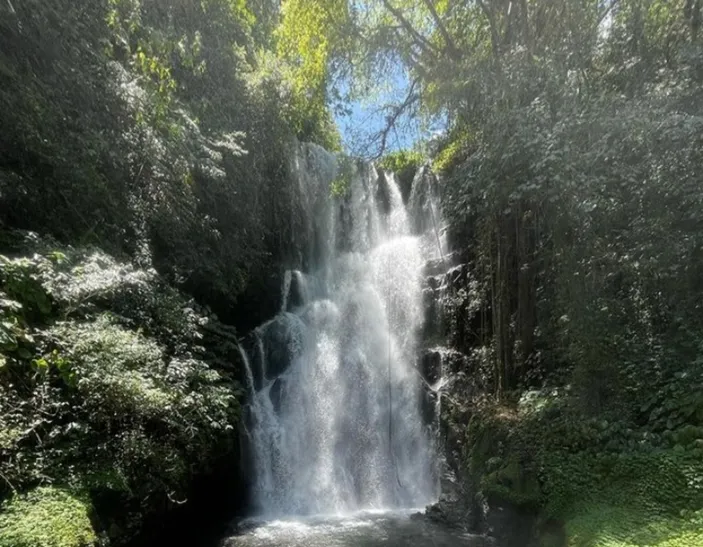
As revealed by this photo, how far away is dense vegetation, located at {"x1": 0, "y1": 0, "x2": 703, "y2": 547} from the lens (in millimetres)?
5258

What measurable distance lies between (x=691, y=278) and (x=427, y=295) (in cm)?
654

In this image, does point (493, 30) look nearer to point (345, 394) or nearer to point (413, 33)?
point (413, 33)

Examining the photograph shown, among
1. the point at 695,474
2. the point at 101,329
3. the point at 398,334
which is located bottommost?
the point at 695,474

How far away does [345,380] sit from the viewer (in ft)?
38.0

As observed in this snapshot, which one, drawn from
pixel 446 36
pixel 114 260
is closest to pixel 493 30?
pixel 446 36

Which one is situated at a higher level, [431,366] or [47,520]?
[431,366]

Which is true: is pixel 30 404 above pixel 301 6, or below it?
below

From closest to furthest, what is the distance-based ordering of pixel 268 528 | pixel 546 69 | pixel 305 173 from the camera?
pixel 546 69
pixel 268 528
pixel 305 173

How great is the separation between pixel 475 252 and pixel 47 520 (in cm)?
921

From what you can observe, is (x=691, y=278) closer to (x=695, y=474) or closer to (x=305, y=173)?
(x=695, y=474)

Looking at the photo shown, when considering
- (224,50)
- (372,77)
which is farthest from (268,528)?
(224,50)

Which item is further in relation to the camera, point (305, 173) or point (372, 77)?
point (305, 173)

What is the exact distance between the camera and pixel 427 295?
489 inches

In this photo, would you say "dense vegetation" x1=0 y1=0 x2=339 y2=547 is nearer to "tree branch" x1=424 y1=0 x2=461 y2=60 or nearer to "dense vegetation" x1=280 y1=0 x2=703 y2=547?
"tree branch" x1=424 y1=0 x2=461 y2=60
